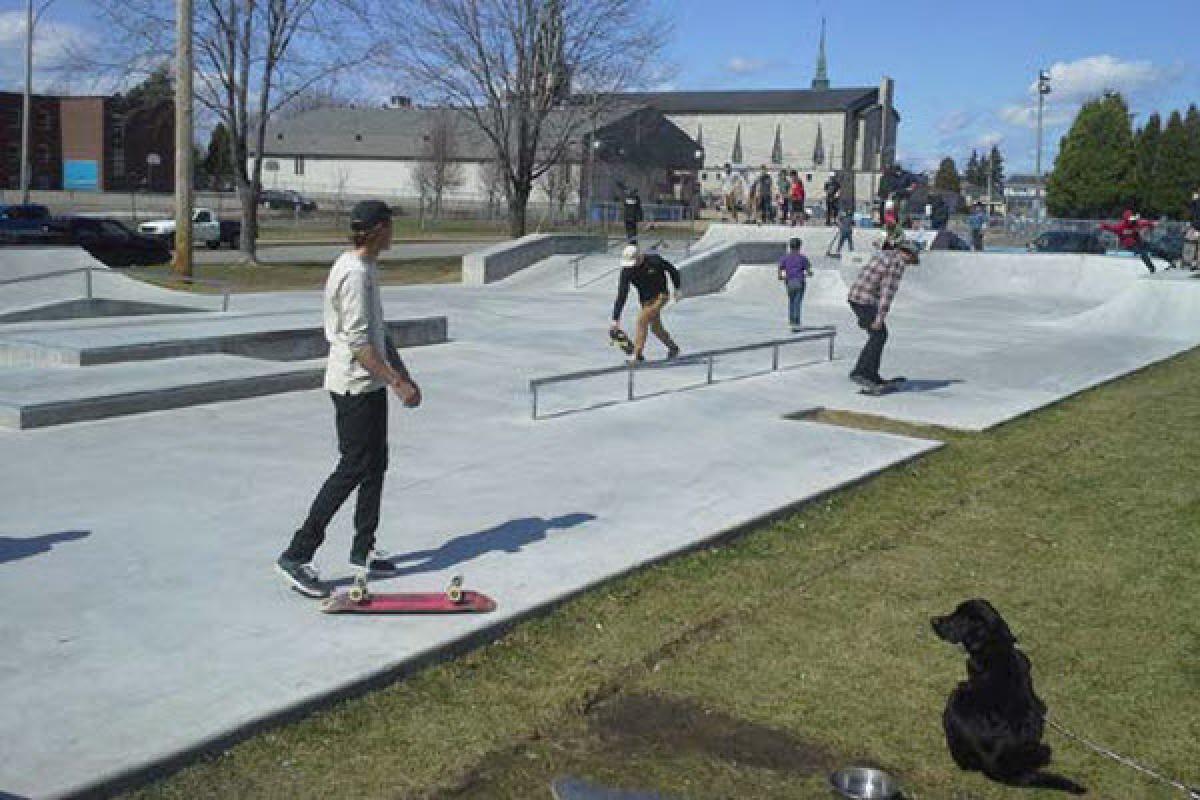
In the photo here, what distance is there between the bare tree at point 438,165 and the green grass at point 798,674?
58.6 meters

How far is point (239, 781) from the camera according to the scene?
4219 millimetres

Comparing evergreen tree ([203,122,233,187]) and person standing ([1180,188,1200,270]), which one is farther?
evergreen tree ([203,122,233,187])

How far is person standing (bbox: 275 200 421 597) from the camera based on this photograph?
5.80 meters

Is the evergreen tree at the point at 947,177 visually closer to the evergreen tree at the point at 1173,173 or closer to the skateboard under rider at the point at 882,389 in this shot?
the evergreen tree at the point at 1173,173

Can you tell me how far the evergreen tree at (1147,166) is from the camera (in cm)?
8231

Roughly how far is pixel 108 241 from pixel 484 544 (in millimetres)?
29481

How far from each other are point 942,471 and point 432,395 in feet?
16.5

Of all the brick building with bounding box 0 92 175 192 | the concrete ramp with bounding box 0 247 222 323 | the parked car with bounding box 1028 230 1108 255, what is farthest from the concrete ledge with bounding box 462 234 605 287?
the brick building with bounding box 0 92 175 192

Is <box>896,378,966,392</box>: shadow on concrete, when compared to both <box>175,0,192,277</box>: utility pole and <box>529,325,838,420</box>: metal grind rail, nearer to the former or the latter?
<box>529,325,838,420</box>: metal grind rail

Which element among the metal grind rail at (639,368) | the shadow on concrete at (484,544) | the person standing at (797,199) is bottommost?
the shadow on concrete at (484,544)

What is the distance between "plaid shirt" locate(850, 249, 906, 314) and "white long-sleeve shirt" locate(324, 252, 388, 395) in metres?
7.96

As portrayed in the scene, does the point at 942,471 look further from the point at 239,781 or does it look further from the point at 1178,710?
the point at 239,781

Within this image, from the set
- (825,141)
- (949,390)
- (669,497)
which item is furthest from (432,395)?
(825,141)

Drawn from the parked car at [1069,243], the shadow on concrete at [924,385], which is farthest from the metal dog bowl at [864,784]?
the parked car at [1069,243]
